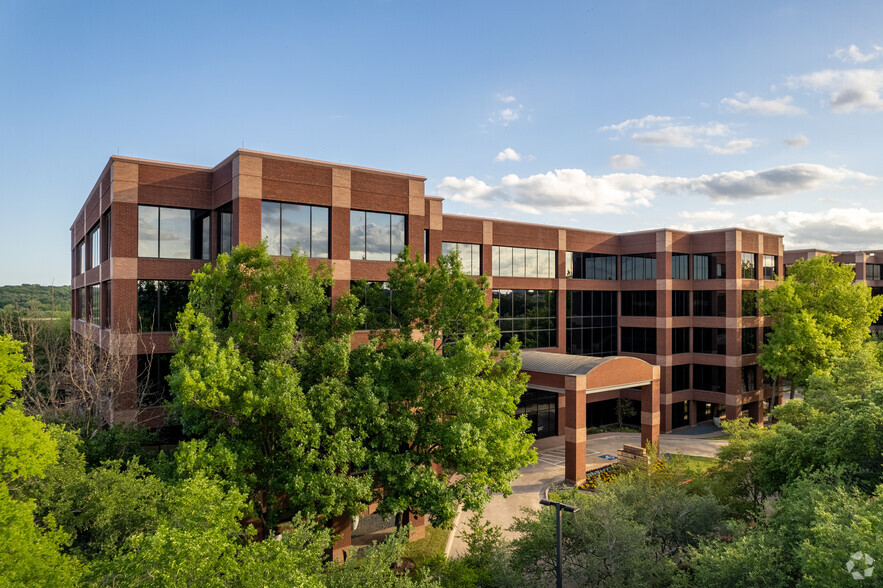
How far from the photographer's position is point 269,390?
17.4m

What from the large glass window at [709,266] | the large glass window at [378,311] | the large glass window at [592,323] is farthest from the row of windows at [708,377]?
the large glass window at [378,311]

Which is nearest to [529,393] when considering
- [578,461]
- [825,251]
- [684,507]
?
[578,461]

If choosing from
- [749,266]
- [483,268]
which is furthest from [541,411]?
[749,266]

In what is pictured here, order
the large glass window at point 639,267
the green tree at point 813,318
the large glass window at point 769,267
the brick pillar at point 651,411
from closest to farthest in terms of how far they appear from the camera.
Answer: the brick pillar at point 651,411 → the green tree at point 813,318 → the large glass window at point 639,267 → the large glass window at point 769,267

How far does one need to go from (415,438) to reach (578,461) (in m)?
15.5

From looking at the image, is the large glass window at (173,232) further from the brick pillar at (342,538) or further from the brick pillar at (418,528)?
the brick pillar at (418,528)

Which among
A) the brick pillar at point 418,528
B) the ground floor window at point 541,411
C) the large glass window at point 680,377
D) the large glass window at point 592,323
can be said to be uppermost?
the large glass window at point 592,323

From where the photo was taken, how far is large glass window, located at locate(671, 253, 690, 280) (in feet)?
165

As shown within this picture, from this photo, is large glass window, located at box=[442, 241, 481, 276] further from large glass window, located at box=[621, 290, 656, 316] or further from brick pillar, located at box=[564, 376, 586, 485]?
large glass window, located at box=[621, 290, 656, 316]

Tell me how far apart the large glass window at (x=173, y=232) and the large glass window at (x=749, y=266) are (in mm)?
45663

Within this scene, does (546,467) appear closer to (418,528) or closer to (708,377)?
(418,528)

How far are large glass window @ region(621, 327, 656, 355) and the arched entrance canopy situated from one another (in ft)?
Answer: 44.4

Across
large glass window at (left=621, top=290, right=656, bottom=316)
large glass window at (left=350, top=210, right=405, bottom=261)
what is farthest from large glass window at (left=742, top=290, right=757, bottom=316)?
large glass window at (left=350, top=210, right=405, bottom=261)

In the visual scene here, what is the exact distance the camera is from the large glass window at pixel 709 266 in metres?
49.5
